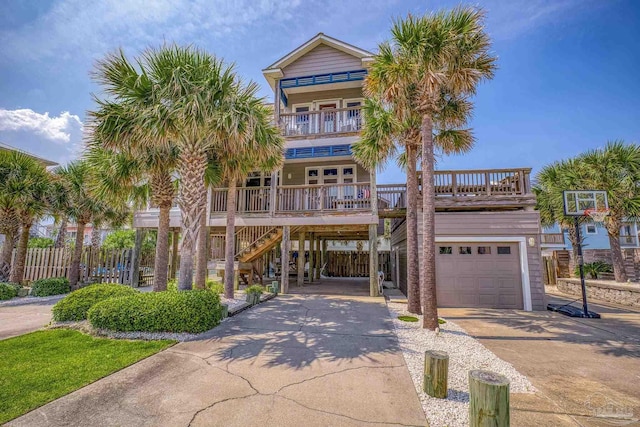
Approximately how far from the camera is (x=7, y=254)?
11828 mm

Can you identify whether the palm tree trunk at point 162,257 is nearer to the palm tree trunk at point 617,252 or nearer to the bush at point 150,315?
the bush at point 150,315

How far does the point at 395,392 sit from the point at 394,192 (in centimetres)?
1117

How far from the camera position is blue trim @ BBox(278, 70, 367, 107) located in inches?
541

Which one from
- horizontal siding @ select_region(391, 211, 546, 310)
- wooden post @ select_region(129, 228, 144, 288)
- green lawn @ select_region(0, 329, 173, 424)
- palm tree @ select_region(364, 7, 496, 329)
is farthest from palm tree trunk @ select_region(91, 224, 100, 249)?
horizontal siding @ select_region(391, 211, 546, 310)

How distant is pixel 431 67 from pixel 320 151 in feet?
23.5

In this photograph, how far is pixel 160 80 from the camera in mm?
7074

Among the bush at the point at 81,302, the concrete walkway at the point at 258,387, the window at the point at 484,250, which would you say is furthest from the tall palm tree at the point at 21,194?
the window at the point at 484,250

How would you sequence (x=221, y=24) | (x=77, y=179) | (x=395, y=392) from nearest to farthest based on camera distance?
(x=395, y=392) < (x=221, y=24) < (x=77, y=179)

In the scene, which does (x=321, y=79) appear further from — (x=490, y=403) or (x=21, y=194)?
(x=490, y=403)

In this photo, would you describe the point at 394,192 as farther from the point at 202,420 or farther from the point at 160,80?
the point at 202,420

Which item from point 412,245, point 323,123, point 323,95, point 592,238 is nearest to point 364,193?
point 323,123

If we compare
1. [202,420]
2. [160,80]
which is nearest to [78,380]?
[202,420]

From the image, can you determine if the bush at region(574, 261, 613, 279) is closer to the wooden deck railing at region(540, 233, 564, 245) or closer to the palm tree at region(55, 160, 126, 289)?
the wooden deck railing at region(540, 233, 564, 245)

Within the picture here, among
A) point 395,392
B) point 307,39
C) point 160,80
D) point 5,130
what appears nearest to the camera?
point 395,392
